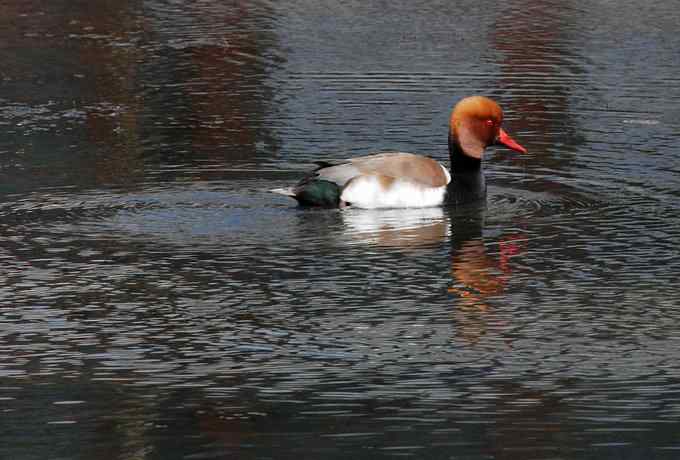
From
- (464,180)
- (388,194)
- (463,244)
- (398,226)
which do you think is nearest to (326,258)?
(463,244)

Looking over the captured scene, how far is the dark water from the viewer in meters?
7.31

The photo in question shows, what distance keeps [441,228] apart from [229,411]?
4.50 metres

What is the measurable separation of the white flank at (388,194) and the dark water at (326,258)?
11 cm

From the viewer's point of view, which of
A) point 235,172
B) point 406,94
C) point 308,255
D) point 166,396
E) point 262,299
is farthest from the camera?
point 406,94

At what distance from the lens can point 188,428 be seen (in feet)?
23.5

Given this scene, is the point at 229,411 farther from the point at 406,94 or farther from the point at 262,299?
the point at 406,94

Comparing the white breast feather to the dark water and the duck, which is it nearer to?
the duck

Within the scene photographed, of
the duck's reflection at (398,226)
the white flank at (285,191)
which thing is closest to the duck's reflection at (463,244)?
the duck's reflection at (398,226)

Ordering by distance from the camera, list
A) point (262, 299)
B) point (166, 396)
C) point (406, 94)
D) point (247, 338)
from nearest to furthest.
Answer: point (166, 396), point (247, 338), point (262, 299), point (406, 94)

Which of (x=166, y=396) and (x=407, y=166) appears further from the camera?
(x=407, y=166)

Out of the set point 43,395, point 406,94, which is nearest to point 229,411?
point 43,395

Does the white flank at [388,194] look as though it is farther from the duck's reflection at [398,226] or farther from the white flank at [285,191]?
the white flank at [285,191]

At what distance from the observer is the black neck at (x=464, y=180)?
1245 centimetres

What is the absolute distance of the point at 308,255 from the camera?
35.2ft
